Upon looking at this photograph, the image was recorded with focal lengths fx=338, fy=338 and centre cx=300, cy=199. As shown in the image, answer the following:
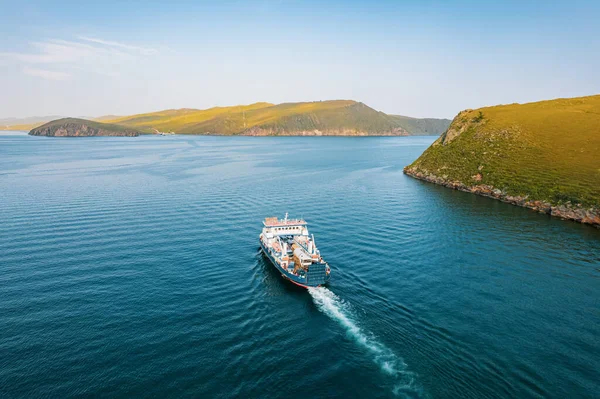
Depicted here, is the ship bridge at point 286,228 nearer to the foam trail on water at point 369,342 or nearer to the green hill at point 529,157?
the foam trail on water at point 369,342

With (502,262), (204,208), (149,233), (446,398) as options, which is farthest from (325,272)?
(204,208)

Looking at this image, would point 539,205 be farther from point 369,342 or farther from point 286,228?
point 369,342

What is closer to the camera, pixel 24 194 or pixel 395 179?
pixel 24 194

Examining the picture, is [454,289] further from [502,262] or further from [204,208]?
[204,208]

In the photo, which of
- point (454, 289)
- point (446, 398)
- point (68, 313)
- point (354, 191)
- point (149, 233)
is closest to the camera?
point (446, 398)

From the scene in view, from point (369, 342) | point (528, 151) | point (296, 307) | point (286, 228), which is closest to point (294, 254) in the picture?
point (286, 228)

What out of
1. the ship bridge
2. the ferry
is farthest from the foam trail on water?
the ship bridge
